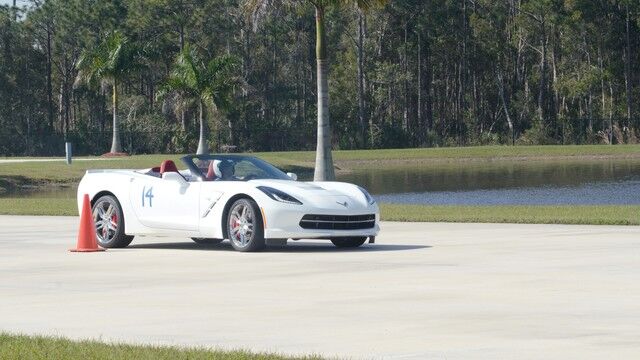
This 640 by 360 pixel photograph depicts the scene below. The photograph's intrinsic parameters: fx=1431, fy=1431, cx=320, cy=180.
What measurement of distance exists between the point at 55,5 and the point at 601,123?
41197mm

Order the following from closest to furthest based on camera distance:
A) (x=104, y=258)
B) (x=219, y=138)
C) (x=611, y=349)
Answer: (x=611, y=349) → (x=104, y=258) → (x=219, y=138)

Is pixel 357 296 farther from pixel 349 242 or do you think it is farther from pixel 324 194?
pixel 349 242

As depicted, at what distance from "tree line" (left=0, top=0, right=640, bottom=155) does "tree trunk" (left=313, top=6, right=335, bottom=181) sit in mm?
45499

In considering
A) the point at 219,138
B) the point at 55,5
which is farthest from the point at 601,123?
the point at 55,5

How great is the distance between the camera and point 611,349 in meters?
9.12

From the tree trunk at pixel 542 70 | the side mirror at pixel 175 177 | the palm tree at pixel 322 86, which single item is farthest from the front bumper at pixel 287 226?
the tree trunk at pixel 542 70

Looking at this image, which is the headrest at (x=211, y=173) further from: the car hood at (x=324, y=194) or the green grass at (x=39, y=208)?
the green grass at (x=39, y=208)

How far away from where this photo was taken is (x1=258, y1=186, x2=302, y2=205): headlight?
1820 centimetres

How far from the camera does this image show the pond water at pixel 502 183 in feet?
129

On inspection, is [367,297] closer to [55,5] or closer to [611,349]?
[611,349]

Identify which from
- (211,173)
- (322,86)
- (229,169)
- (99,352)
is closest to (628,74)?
(322,86)

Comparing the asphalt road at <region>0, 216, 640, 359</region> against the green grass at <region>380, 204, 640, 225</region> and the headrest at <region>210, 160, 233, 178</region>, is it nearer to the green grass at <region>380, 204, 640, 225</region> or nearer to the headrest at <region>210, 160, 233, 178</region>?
the headrest at <region>210, 160, 233, 178</region>

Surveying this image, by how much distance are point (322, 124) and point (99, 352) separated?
29309mm

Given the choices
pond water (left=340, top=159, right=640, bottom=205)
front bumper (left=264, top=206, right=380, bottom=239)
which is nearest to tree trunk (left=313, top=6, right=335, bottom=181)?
pond water (left=340, top=159, right=640, bottom=205)
